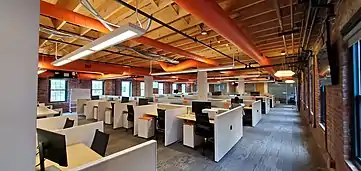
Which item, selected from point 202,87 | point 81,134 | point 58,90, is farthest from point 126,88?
point 81,134

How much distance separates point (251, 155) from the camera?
4.12 m

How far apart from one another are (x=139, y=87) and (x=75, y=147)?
43.3 feet

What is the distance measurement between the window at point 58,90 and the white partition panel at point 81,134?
9.60 meters

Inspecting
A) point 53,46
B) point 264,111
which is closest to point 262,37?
point 53,46

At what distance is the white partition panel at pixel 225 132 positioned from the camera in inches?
149

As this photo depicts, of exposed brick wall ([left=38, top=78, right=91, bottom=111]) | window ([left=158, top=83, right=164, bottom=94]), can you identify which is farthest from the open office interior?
window ([left=158, top=83, right=164, bottom=94])

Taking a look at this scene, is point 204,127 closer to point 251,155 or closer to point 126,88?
point 251,155

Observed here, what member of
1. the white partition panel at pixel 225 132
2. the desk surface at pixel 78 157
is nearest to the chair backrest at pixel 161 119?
the white partition panel at pixel 225 132

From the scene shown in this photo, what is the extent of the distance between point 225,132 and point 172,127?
1.43 meters

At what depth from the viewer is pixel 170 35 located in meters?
4.27

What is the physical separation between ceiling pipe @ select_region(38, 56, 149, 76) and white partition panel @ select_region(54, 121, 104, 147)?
4.11 metres

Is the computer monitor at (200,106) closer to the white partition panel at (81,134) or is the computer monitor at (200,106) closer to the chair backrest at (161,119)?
the chair backrest at (161,119)

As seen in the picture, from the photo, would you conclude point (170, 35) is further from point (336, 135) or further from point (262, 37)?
point (336, 135)

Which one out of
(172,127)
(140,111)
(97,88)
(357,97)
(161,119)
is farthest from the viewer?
(97,88)
